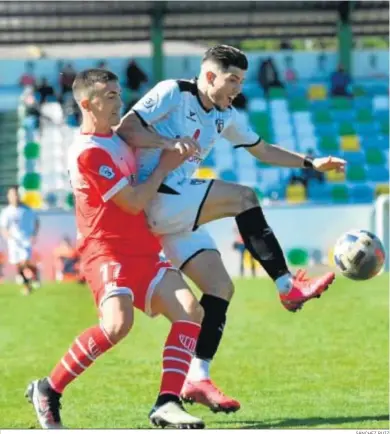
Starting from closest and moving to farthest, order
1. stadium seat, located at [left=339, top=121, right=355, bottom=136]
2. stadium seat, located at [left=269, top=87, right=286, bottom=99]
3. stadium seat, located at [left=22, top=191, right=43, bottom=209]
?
stadium seat, located at [left=22, top=191, right=43, bottom=209]
stadium seat, located at [left=339, top=121, right=355, bottom=136]
stadium seat, located at [left=269, top=87, right=286, bottom=99]

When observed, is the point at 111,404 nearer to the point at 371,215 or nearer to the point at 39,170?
the point at 371,215

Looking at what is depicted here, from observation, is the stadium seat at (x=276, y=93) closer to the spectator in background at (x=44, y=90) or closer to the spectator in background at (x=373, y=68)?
the spectator in background at (x=373, y=68)

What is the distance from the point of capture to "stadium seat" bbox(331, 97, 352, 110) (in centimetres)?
3166

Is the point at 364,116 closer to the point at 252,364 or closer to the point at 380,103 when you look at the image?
the point at 380,103

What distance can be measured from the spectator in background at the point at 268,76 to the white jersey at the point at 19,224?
43.9ft

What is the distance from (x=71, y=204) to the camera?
80.9ft

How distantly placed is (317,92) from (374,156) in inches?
124

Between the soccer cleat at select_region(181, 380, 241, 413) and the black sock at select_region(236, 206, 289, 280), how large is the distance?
28.9 inches

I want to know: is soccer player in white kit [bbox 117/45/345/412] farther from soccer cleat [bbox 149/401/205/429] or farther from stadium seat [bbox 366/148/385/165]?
stadium seat [bbox 366/148/385/165]

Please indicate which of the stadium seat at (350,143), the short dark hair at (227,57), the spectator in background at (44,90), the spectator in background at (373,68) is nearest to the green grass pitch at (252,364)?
the short dark hair at (227,57)

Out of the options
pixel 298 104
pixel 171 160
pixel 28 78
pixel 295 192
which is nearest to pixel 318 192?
pixel 295 192

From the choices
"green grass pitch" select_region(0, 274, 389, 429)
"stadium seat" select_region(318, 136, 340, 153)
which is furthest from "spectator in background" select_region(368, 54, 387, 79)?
"green grass pitch" select_region(0, 274, 389, 429)

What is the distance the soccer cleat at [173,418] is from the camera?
6.19 m

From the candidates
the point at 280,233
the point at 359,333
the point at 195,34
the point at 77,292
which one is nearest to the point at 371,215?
the point at 280,233
